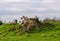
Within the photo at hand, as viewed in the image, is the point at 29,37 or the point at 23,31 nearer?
the point at 29,37

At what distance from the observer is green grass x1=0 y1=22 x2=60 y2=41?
1032 inches

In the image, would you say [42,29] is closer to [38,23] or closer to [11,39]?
[38,23]

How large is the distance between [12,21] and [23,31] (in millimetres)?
7888

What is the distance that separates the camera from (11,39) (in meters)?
26.5

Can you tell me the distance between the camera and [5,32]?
31672mm

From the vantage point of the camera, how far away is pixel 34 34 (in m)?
28.9

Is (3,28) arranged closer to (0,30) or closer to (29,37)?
(0,30)

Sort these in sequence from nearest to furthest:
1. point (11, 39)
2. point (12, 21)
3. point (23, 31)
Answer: point (11, 39) → point (23, 31) → point (12, 21)

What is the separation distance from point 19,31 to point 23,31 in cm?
62

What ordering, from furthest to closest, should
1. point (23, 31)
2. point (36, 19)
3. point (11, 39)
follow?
point (36, 19) → point (23, 31) → point (11, 39)

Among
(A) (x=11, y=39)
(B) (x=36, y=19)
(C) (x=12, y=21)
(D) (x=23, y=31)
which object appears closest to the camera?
(A) (x=11, y=39)

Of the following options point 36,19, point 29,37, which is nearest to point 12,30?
point 36,19

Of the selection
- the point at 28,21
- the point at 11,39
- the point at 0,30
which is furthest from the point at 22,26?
the point at 11,39

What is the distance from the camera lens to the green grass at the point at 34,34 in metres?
26.2
